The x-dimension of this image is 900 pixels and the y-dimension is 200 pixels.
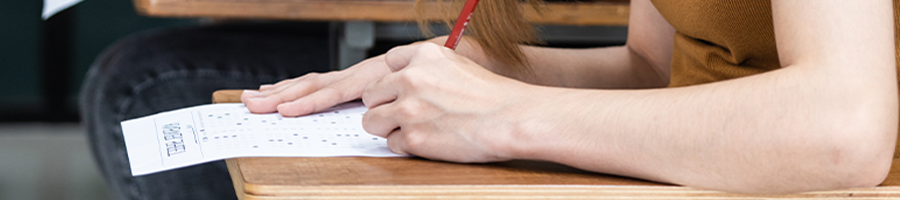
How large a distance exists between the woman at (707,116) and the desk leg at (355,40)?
73 centimetres

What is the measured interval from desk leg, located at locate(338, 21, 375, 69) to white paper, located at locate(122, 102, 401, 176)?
2.06 feet

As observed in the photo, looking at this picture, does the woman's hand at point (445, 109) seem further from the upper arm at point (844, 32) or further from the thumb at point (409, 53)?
the upper arm at point (844, 32)

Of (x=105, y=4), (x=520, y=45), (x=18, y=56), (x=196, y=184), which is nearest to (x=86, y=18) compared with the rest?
(x=105, y=4)

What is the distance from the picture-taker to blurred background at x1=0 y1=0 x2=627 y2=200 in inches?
106

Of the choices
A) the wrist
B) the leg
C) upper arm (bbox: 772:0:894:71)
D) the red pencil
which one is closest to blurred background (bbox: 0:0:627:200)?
the leg

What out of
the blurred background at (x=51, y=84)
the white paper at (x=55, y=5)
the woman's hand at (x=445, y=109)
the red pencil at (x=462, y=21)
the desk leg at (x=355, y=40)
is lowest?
the blurred background at (x=51, y=84)

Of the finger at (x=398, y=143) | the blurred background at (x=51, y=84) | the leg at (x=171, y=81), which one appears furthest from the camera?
the blurred background at (x=51, y=84)

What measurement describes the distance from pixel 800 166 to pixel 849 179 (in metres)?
0.03

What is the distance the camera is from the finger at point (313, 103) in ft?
2.06

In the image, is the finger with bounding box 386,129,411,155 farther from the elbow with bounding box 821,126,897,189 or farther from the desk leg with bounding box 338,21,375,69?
the desk leg with bounding box 338,21,375,69

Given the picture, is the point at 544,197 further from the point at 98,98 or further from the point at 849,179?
the point at 98,98

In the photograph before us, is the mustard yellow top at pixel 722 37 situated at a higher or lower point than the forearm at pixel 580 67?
higher

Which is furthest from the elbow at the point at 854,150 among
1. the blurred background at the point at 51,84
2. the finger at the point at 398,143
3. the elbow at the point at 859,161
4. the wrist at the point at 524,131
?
the blurred background at the point at 51,84

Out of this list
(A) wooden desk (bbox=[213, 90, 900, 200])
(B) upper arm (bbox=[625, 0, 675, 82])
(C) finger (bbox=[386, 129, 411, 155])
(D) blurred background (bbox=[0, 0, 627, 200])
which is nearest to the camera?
(A) wooden desk (bbox=[213, 90, 900, 200])
